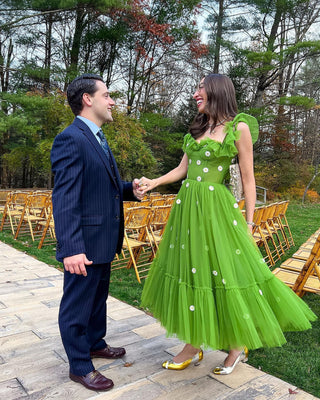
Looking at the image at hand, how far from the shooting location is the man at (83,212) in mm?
1801

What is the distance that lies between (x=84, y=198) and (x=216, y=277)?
0.85 metres

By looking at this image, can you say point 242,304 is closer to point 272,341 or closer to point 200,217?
point 272,341

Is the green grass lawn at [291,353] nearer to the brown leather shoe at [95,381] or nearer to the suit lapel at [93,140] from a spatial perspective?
the brown leather shoe at [95,381]

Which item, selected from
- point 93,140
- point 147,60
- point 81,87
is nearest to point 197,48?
point 147,60

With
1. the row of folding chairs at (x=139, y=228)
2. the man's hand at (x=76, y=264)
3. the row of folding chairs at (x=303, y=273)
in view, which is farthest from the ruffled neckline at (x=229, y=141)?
the row of folding chairs at (x=139, y=228)

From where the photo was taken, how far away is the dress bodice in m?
1.98

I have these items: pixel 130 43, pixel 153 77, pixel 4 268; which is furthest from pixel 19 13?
pixel 4 268

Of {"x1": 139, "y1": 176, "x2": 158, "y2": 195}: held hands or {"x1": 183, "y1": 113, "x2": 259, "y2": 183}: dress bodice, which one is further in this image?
Answer: {"x1": 139, "y1": 176, "x2": 158, "y2": 195}: held hands

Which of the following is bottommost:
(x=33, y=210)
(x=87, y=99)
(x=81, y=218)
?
(x=33, y=210)

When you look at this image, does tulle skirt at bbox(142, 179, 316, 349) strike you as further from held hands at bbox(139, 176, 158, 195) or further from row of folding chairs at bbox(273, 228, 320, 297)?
row of folding chairs at bbox(273, 228, 320, 297)

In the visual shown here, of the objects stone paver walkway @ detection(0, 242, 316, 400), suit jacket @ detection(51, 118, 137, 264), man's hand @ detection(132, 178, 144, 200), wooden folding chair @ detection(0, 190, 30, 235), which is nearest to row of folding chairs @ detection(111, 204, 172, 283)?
stone paver walkway @ detection(0, 242, 316, 400)

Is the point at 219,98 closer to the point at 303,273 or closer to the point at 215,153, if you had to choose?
the point at 215,153

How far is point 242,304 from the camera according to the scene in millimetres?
1857

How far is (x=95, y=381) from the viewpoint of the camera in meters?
1.98
